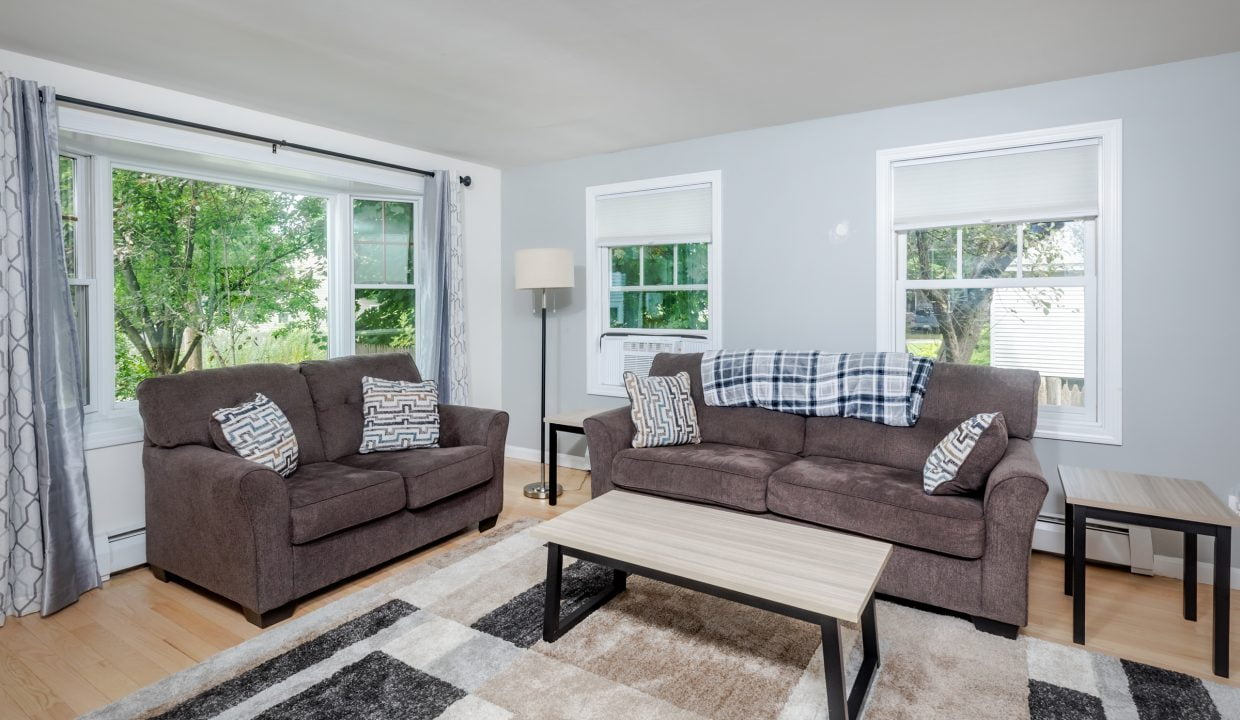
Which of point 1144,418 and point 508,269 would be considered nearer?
point 1144,418

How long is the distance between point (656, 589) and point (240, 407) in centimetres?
206

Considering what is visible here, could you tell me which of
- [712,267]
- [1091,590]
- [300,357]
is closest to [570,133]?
[712,267]

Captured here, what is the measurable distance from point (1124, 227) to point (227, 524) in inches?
165

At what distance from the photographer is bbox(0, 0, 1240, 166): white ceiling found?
238 centimetres

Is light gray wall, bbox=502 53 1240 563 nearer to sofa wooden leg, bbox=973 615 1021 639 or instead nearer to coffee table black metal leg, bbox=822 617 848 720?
sofa wooden leg, bbox=973 615 1021 639

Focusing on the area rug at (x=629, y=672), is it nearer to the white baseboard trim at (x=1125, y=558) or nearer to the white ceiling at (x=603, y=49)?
the white baseboard trim at (x=1125, y=558)

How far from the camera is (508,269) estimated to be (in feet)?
17.2

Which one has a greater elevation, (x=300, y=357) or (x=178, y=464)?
(x=300, y=357)

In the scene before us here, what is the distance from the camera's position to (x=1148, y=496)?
2.38 m

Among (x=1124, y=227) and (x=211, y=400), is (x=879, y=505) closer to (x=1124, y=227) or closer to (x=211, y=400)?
(x=1124, y=227)

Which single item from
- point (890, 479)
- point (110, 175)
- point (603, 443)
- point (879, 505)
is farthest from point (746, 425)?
point (110, 175)

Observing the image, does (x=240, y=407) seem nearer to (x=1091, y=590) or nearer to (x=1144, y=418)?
(x=1091, y=590)

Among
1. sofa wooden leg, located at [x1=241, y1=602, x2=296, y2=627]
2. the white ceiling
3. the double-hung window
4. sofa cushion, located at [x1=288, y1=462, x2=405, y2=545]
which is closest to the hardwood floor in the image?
sofa wooden leg, located at [x1=241, y1=602, x2=296, y2=627]

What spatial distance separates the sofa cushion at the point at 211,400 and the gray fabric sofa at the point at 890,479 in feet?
4.85
